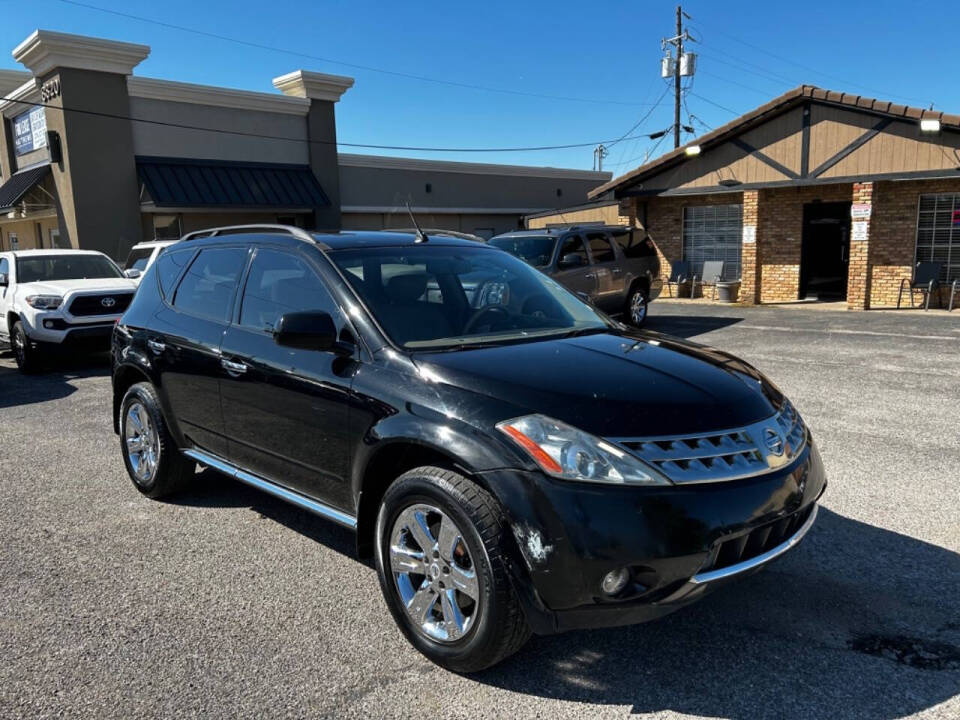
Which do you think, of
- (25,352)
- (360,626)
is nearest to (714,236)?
(25,352)

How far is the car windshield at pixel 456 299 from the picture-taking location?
3681 millimetres

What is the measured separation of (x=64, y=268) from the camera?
1185 centimetres

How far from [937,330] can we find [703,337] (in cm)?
397

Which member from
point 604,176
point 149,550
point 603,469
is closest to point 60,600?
point 149,550

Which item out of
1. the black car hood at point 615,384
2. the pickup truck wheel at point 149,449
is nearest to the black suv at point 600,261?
the pickup truck wheel at point 149,449

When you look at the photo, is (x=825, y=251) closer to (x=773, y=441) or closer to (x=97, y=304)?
(x=97, y=304)

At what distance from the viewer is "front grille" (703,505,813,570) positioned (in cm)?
279

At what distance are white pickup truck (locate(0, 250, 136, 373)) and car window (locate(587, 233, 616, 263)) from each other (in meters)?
7.24

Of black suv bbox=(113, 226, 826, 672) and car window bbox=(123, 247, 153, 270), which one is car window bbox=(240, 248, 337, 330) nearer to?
black suv bbox=(113, 226, 826, 672)

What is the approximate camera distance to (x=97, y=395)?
8930 millimetres

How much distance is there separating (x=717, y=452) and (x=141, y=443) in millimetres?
3995

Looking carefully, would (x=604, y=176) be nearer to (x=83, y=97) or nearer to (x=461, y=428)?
(x=83, y=97)

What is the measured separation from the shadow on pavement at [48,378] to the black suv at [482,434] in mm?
5453

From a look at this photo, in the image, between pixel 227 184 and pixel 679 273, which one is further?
pixel 227 184
